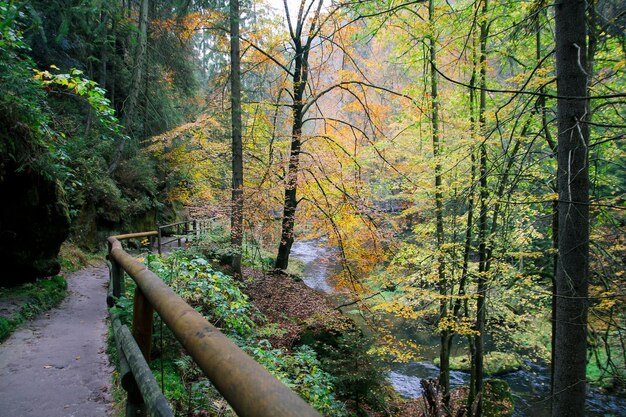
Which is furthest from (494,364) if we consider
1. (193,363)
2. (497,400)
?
(193,363)

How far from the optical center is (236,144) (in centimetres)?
926

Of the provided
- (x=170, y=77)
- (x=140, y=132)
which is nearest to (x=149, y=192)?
(x=140, y=132)

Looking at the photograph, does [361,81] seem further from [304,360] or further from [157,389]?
[157,389]

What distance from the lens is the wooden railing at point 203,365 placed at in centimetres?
64

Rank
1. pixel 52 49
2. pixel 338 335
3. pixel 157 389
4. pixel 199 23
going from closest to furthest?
pixel 157 389 → pixel 338 335 → pixel 199 23 → pixel 52 49

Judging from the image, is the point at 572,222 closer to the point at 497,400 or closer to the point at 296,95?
the point at 497,400

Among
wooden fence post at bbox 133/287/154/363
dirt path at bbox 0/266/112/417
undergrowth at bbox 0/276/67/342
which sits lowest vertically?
dirt path at bbox 0/266/112/417

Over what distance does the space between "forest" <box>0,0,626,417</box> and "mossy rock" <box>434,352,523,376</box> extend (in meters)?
0.08

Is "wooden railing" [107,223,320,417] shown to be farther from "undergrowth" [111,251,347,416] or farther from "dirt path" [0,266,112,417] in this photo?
"dirt path" [0,266,112,417]

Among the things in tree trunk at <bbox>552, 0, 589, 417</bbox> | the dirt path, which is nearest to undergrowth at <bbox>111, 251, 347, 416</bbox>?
the dirt path

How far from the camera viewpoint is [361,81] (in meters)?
10.3

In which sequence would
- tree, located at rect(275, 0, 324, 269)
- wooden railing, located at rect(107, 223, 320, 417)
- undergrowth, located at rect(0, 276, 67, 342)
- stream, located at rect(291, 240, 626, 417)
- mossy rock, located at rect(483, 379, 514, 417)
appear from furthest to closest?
tree, located at rect(275, 0, 324, 269) < stream, located at rect(291, 240, 626, 417) < mossy rock, located at rect(483, 379, 514, 417) < undergrowth, located at rect(0, 276, 67, 342) < wooden railing, located at rect(107, 223, 320, 417)

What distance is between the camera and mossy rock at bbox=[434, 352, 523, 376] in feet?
38.3

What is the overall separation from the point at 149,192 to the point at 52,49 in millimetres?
6252
